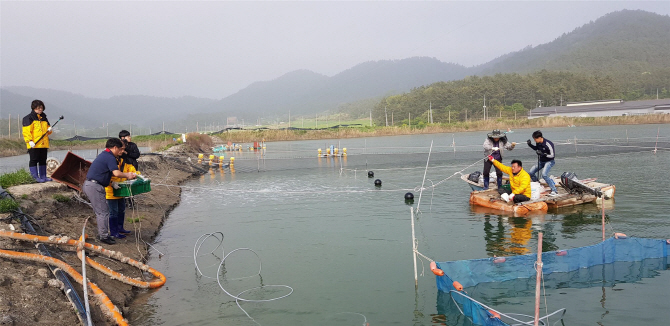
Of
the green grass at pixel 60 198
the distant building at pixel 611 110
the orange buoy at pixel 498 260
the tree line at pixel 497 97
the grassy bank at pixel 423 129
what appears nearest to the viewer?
the orange buoy at pixel 498 260

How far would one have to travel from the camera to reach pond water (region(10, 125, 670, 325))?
7.90 m

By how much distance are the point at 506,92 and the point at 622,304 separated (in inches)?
5049

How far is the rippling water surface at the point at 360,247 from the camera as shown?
7.90 meters

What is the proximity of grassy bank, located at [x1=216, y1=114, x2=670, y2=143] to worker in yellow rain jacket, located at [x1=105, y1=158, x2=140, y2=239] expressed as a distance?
6257cm

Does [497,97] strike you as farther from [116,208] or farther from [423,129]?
[116,208]

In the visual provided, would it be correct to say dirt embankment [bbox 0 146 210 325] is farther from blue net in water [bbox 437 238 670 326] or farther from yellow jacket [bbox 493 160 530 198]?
yellow jacket [bbox 493 160 530 198]

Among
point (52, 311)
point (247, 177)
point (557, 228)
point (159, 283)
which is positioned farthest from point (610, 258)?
point (247, 177)

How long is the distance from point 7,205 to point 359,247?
303 inches

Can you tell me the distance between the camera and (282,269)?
33.9 feet

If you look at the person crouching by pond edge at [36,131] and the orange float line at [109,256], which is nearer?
the orange float line at [109,256]

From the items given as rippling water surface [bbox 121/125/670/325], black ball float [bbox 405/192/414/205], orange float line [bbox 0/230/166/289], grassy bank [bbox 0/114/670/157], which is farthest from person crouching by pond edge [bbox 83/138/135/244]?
grassy bank [bbox 0/114/670/157]

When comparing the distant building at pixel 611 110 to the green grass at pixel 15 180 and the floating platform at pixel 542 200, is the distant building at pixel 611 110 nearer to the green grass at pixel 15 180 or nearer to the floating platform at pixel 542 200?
the floating platform at pixel 542 200

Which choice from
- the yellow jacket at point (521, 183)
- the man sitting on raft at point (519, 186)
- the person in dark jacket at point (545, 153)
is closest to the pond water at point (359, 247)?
the man sitting on raft at point (519, 186)

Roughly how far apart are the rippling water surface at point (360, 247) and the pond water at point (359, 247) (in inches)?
1.2
